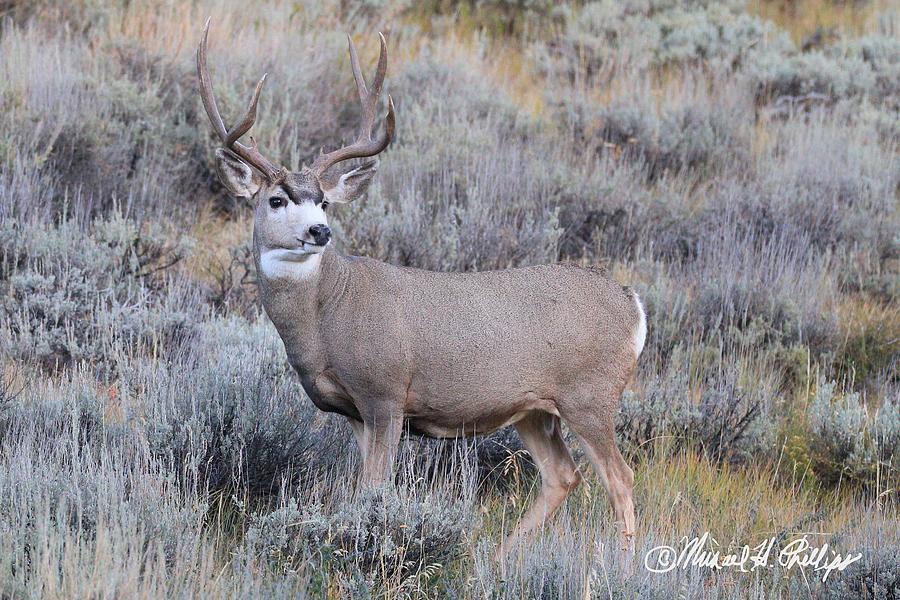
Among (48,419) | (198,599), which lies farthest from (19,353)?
(198,599)

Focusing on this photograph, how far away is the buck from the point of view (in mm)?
4824

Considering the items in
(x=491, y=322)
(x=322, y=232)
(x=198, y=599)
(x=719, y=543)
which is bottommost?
(x=719, y=543)

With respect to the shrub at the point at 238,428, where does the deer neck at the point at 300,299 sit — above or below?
above

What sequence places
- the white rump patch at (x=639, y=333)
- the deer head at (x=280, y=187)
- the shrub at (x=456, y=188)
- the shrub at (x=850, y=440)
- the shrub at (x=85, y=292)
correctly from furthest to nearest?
1. the shrub at (x=456, y=188)
2. the shrub at (x=85, y=292)
3. the shrub at (x=850, y=440)
4. the white rump patch at (x=639, y=333)
5. the deer head at (x=280, y=187)

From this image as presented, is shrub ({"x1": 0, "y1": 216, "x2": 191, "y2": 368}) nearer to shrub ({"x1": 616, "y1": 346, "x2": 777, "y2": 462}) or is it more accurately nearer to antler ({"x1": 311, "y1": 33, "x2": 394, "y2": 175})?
antler ({"x1": 311, "y1": 33, "x2": 394, "y2": 175})

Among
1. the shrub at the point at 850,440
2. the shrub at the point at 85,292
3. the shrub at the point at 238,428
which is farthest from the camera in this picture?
the shrub at the point at 85,292

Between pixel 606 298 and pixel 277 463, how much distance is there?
169 cm

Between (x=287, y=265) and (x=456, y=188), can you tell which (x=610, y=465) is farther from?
(x=456, y=188)

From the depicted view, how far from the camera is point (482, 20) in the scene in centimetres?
1352

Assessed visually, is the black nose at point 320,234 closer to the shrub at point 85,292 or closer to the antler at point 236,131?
the antler at point 236,131

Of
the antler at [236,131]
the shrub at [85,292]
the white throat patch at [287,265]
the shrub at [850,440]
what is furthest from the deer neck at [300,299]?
the shrub at [850,440]

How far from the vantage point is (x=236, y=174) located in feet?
16.6

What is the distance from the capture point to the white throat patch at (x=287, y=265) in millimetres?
4914

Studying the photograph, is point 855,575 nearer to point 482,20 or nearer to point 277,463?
point 277,463
